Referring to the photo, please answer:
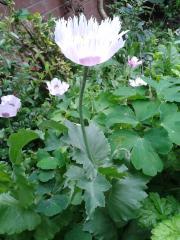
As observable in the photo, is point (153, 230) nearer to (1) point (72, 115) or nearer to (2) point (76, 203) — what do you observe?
(2) point (76, 203)

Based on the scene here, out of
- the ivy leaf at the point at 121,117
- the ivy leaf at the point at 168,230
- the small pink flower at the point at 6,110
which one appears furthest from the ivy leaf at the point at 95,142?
the small pink flower at the point at 6,110

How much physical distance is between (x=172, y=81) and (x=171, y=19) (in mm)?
3421

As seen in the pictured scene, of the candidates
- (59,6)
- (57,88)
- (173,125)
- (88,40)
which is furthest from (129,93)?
(59,6)

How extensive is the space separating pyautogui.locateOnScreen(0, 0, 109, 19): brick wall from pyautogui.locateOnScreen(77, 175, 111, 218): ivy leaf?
220cm

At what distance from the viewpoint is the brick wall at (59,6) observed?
10.3ft

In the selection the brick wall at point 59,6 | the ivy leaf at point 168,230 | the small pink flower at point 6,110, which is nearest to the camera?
the ivy leaf at point 168,230

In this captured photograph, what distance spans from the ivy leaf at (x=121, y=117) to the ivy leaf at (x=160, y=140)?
0.23 ft

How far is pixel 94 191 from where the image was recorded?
0.99 meters

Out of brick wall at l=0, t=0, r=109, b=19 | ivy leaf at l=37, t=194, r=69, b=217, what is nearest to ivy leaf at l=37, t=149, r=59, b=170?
ivy leaf at l=37, t=194, r=69, b=217

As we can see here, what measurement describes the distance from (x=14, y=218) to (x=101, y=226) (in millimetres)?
219

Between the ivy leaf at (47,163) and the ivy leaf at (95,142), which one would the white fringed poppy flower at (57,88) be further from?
the ivy leaf at (95,142)

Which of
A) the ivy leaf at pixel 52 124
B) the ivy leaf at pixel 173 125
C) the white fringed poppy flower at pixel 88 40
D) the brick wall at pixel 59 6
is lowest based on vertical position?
the ivy leaf at pixel 173 125

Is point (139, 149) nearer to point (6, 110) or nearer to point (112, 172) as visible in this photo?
point (112, 172)

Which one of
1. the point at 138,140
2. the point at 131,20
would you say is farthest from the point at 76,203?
the point at 131,20
